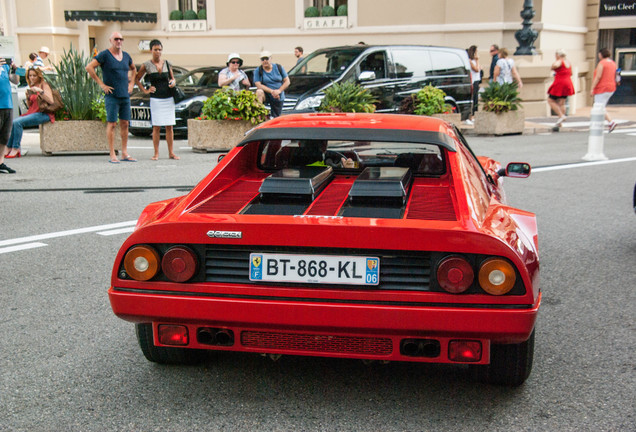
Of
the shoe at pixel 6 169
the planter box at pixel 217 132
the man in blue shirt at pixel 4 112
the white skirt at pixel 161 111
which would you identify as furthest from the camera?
the planter box at pixel 217 132

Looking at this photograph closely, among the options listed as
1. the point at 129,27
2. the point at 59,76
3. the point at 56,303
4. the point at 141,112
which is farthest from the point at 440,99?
the point at 129,27

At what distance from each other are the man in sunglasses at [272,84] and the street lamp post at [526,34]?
34.3 feet

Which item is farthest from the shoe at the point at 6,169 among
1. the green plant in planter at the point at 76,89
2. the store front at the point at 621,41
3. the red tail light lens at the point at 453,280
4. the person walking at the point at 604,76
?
the store front at the point at 621,41

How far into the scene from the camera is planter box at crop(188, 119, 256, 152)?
44.9 ft

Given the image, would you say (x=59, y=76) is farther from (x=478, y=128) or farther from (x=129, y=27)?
(x=129, y=27)

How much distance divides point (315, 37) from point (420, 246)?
24.3 meters

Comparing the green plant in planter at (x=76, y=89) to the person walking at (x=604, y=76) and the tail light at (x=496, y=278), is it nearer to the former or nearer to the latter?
the person walking at (x=604, y=76)

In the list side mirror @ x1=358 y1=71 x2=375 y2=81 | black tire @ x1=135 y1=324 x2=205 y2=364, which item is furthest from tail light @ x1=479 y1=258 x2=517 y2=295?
side mirror @ x1=358 y1=71 x2=375 y2=81

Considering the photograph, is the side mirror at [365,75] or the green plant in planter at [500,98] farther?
the green plant in planter at [500,98]

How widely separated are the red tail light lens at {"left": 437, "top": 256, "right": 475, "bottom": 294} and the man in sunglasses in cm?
1169

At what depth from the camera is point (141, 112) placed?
14773 millimetres

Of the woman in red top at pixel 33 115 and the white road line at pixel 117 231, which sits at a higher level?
the woman in red top at pixel 33 115

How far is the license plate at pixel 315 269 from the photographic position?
3.15 meters

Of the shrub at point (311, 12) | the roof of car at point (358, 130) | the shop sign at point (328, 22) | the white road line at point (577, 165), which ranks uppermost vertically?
the shrub at point (311, 12)
